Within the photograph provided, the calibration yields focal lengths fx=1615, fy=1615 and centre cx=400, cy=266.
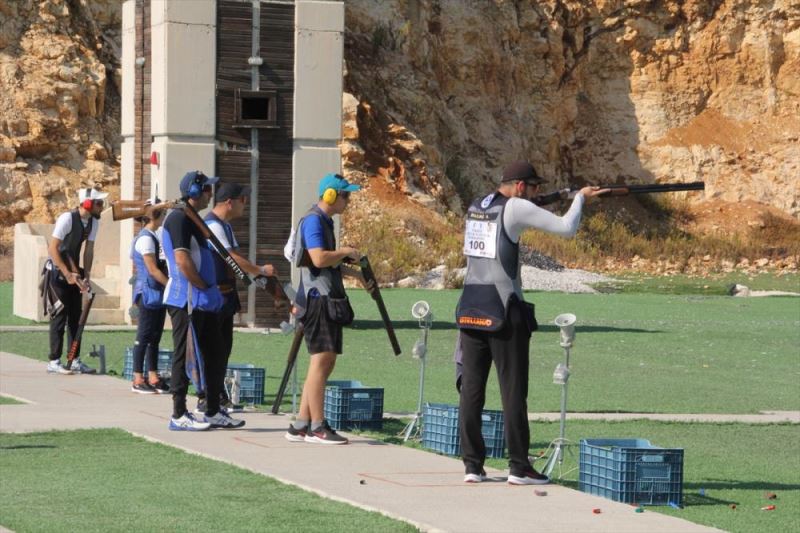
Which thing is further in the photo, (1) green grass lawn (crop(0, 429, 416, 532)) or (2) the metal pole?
(2) the metal pole

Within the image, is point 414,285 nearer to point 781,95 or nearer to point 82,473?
point 781,95

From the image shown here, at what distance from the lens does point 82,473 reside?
10922mm

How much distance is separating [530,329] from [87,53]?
4724cm

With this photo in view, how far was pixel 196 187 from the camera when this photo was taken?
13.1 m

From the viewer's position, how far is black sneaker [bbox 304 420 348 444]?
40.6 ft

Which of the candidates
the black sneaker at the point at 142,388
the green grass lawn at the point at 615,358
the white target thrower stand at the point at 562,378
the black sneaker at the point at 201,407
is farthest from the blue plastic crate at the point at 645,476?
the black sneaker at the point at 142,388

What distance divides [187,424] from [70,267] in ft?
17.1

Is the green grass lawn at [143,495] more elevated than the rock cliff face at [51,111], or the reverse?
the rock cliff face at [51,111]

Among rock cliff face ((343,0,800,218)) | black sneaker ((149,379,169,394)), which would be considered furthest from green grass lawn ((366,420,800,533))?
rock cliff face ((343,0,800,218))

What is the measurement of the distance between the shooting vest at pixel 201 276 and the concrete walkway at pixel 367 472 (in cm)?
104

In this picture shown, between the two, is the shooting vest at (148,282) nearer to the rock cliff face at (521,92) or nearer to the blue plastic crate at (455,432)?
the blue plastic crate at (455,432)

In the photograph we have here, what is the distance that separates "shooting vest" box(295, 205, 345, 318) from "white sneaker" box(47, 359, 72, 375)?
6505 millimetres

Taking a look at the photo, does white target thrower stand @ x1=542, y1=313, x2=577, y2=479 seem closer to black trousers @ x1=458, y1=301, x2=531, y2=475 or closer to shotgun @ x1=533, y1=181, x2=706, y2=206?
black trousers @ x1=458, y1=301, x2=531, y2=475

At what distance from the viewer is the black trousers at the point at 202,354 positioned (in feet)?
42.4
